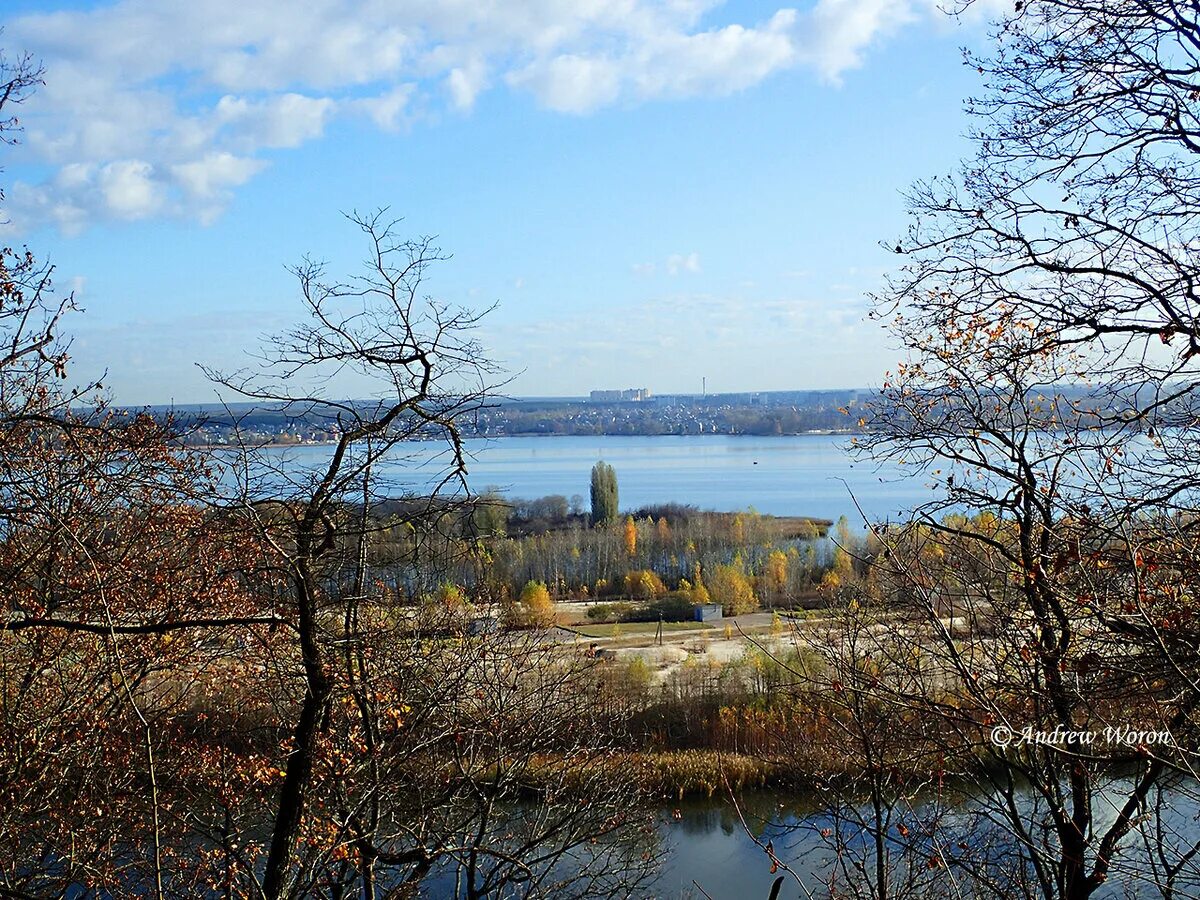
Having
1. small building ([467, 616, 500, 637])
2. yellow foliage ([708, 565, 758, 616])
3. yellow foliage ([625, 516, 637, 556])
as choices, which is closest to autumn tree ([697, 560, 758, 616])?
yellow foliage ([708, 565, 758, 616])

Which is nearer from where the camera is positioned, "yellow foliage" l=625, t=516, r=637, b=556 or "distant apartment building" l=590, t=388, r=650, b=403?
"yellow foliage" l=625, t=516, r=637, b=556

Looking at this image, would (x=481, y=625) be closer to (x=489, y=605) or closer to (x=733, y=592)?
(x=489, y=605)

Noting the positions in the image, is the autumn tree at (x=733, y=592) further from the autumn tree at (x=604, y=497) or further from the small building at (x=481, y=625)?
the small building at (x=481, y=625)

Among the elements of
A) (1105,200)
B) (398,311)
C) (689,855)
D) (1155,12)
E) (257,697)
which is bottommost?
(689,855)

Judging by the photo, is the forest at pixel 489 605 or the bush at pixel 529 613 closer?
the forest at pixel 489 605

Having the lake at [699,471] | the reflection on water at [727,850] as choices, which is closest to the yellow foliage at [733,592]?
the lake at [699,471]

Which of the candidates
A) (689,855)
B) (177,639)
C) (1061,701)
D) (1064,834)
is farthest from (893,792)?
(689,855)

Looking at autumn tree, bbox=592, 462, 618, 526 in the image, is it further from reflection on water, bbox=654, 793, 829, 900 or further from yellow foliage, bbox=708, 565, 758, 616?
reflection on water, bbox=654, 793, 829, 900

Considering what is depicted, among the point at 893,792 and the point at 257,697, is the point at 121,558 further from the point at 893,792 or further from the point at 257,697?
the point at 893,792
